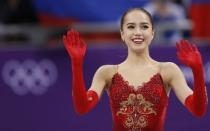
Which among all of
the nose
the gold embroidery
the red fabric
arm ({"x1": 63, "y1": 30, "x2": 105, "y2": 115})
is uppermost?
the red fabric

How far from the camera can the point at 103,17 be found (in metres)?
7.62

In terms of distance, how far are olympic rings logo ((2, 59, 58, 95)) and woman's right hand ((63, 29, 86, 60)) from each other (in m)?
2.69

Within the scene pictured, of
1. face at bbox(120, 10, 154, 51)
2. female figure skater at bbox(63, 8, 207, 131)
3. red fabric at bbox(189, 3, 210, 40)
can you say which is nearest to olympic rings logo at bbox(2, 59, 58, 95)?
red fabric at bbox(189, 3, 210, 40)

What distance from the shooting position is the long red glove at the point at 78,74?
4477 millimetres

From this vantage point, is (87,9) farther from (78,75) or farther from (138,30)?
(78,75)

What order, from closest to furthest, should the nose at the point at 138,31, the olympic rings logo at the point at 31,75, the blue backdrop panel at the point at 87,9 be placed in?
the nose at the point at 138,31 < the olympic rings logo at the point at 31,75 < the blue backdrop panel at the point at 87,9

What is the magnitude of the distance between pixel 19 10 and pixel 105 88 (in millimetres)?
3341

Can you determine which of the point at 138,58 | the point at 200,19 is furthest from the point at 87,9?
the point at 138,58

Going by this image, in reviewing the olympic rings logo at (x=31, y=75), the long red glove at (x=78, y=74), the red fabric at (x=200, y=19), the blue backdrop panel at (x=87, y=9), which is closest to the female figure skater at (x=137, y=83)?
the long red glove at (x=78, y=74)

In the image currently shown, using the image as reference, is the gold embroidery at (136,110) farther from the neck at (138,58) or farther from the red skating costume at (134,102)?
the neck at (138,58)

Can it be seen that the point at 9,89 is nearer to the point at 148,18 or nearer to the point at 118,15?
the point at 118,15

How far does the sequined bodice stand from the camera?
4.64 m

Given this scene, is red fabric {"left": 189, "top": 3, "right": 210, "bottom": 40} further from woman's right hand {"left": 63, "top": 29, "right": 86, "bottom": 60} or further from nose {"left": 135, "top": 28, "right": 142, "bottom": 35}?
woman's right hand {"left": 63, "top": 29, "right": 86, "bottom": 60}

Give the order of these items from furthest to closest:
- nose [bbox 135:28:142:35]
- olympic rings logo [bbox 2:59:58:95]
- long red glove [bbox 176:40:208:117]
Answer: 1. olympic rings logo [bbox 2:59:58:95]
2. nose [bbox 135:28:142:35]
3. long red glove [bbox 176:40:208:117]
